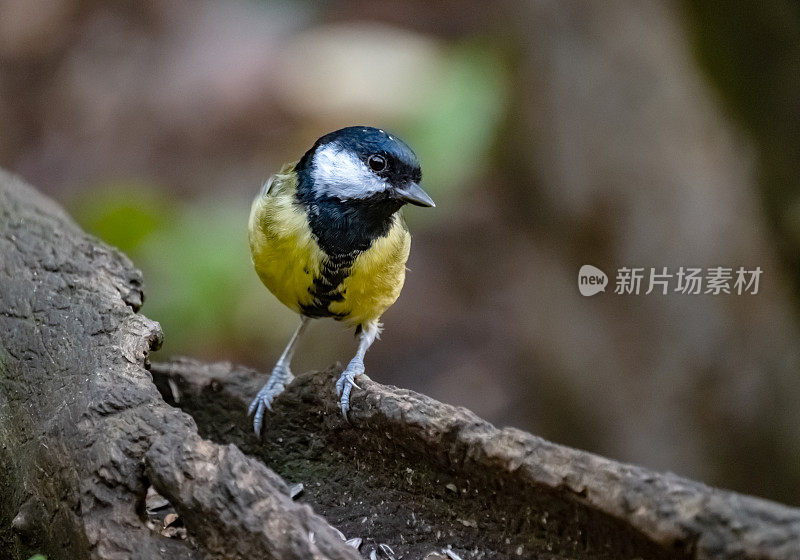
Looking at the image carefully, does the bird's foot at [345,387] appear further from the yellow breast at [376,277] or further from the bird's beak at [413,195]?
the bird's beak at [413,195]

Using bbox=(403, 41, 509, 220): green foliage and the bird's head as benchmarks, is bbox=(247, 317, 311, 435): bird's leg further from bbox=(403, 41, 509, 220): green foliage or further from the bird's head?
bbox=(403, 41, 509, 220): green foliage

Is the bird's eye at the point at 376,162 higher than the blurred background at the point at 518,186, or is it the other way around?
the blurred background at the point at 518,186

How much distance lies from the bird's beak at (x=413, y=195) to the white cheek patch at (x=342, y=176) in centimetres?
6

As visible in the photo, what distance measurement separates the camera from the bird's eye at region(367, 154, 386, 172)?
2.98m

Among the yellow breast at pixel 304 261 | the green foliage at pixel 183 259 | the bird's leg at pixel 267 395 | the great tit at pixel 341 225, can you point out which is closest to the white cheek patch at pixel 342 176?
the great tit at pixel 341 225

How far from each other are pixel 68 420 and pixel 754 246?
13.8ft

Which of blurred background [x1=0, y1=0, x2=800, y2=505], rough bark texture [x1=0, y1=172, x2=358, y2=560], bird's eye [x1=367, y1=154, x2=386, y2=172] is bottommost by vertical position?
rough bark texture [x1=0, y1=172, x2=358, y2=560]

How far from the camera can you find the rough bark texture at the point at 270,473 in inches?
64.4

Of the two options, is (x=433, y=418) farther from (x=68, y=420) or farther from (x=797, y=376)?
(x=797, y=376)

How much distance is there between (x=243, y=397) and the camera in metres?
2.87

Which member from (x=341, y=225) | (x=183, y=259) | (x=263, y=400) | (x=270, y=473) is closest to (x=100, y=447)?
(x=270, y=473)

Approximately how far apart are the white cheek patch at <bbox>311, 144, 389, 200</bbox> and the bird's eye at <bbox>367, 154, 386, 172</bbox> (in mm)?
18

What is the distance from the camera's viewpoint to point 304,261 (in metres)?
2.97

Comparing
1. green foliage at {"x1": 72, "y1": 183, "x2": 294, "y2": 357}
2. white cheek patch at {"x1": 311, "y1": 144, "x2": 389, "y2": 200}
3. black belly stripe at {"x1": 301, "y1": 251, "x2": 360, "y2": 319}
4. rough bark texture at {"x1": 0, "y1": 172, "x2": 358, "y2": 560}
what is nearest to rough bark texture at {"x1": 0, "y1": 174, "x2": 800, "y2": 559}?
rough bark texture at {"x1": 0, "y1": 172, "x2": 358, "y2": 560}
